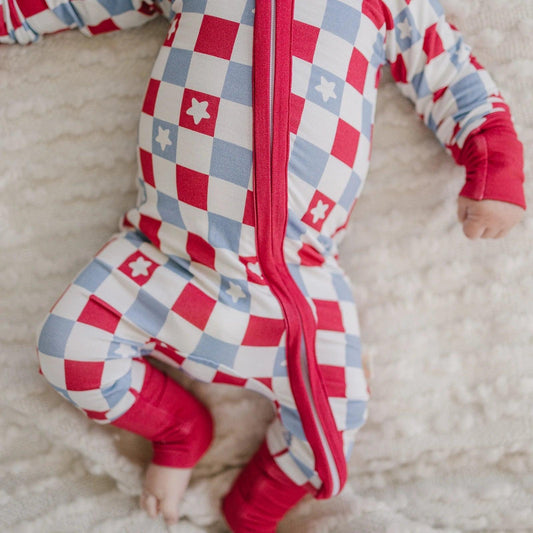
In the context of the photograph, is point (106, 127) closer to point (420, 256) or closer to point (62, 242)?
point (62, 242)

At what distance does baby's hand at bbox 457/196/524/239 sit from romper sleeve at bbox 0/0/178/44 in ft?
1.95

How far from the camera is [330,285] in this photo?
2.98 ft

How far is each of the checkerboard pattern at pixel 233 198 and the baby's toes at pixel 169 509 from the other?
0.63ft

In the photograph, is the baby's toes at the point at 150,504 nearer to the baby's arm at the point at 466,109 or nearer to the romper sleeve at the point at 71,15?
the baby's arm at the point at 466,109

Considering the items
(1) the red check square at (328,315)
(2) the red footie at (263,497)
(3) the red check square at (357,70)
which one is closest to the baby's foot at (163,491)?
(2) the red footie at (263,497)

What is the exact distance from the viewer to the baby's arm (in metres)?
0.85

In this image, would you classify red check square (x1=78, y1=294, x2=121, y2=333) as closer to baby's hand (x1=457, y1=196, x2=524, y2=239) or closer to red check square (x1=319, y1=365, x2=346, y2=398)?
red check square (x1=319, y1=365, x2=346, y2=398)

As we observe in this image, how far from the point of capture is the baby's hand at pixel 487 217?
85cm

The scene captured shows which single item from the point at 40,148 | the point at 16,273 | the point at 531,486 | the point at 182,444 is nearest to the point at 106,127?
the point at 40,148

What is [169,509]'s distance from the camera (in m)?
0.93

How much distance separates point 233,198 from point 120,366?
0.32 metres

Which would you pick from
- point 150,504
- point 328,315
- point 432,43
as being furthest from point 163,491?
point 432,43

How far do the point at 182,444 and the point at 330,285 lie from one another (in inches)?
15.0

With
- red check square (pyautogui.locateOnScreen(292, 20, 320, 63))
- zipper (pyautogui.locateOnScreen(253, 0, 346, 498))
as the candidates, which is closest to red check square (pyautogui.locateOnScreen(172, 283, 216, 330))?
zipper (pyautogui.locateOnScreen(253, 0, 346, 498))
